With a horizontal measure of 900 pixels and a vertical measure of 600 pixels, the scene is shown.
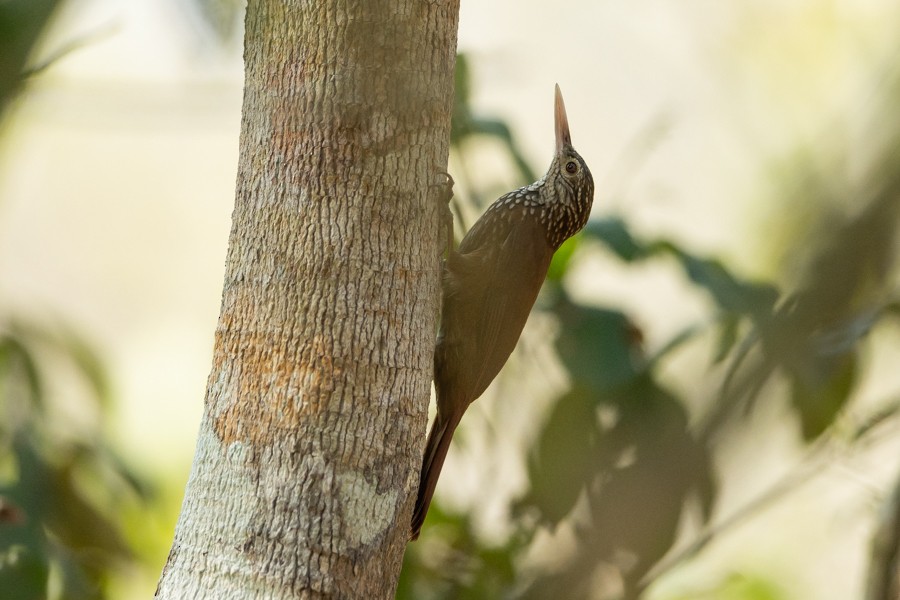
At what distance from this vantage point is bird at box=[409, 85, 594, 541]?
9.07 ft

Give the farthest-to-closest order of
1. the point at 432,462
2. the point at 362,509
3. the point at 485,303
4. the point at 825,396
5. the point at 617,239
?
the point at 617,239 < the point at 825,396 < the point at 485,303 < the point at 432,462 < the point at 362,509

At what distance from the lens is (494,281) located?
2955 millimetres

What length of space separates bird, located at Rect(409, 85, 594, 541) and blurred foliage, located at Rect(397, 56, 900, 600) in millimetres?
196

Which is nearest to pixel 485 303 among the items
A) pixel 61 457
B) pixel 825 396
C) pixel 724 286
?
pixel 724 286

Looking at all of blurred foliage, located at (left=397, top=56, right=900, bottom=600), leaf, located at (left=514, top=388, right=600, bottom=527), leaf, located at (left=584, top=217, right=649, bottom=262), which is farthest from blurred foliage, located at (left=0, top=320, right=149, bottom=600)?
leaf, located at (left=584, top=217, right=649, bottom=262)

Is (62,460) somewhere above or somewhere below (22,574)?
above

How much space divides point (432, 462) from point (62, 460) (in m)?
1.72

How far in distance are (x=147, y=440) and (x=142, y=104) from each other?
256 cm

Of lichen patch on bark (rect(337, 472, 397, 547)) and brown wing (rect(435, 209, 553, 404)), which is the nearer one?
lichen patch on bark (rect(337, 472, 397, 547))

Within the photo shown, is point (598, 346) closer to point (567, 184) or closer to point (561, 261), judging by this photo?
point (561, 261)

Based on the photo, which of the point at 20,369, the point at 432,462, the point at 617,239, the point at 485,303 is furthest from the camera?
the point at 20,369

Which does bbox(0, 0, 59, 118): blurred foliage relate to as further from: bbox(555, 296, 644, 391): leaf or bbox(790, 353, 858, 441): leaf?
bbox(790, 353, 858, 441): leaf

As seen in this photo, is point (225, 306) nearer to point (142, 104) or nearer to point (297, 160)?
point (297, 160)

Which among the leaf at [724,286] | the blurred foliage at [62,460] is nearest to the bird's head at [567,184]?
the leaf at [724,286]
